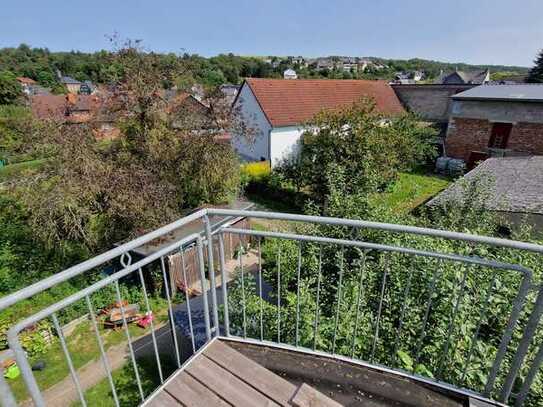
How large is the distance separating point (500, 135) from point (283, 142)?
1225 centimetres

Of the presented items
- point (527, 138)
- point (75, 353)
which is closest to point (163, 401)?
point (75, 353)

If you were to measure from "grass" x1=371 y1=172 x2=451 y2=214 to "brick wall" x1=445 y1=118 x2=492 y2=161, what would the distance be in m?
2.18

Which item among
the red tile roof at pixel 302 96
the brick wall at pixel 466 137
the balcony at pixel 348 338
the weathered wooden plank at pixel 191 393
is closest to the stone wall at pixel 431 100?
the red tile roof at pixel 302 96

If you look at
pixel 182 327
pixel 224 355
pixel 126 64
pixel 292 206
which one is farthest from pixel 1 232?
pixel 224 355

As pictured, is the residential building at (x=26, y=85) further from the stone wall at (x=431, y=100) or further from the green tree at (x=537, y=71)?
the green tree at (x=537, y=71)

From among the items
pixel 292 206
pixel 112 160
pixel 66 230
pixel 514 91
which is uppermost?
pixel 514 91

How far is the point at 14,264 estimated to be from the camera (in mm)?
9195

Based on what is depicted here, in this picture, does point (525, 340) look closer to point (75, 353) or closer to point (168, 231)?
point (168, 231)

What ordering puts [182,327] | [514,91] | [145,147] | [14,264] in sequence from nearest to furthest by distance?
[182,327] → [14,264] → [145,147] → [514,91]

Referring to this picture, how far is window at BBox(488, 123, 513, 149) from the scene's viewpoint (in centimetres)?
1720

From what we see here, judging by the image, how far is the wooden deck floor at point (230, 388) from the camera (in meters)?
1.95

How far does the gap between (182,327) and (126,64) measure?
8157mm

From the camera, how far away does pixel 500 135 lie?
→ 17531 mm

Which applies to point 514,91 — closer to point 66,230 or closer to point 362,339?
point 362,339
